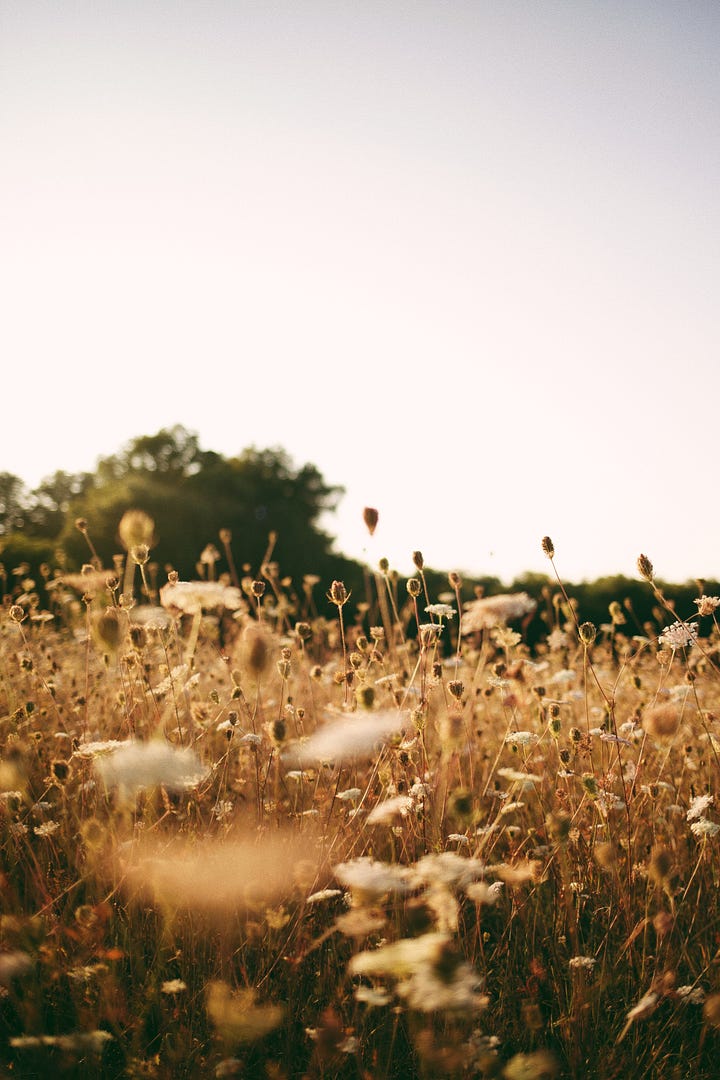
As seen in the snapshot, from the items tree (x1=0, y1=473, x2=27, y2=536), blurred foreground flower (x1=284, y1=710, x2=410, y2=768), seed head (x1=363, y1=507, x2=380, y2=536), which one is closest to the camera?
blurred foreground flower (x1=284, y1=710, x2=410, y2=768)

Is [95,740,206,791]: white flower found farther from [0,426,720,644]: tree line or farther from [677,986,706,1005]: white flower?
[0,426,720,644]: tree line

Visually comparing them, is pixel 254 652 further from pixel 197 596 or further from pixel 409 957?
pixel 409 957

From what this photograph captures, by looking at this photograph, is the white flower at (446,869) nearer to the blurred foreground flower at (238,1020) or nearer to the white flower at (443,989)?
the white flower at (443,989)

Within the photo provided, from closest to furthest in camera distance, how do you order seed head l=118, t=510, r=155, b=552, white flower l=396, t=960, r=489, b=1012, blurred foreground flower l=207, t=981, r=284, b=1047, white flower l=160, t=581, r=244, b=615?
1. white flower l=396, t=960, r=489, b=1012
2. blurred foreground flower l=207, t=981, r=284, b=1047
3. seed head l=118, t=510, r=155, b=552
4. white flower l=160, t=581, r=244, b=615

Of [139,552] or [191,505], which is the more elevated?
[191,505]

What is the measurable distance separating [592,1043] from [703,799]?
2.86ft

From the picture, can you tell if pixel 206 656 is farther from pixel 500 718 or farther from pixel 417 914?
pixel 417 914

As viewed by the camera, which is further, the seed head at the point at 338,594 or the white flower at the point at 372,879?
the seed head at the point at 338,594

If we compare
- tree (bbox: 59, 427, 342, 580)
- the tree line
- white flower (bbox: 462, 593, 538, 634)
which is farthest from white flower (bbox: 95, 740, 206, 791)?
tree (bbox: 59, 427, 342, 580)

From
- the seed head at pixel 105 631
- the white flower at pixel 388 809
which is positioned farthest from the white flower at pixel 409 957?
the seed head at pixel 105 631

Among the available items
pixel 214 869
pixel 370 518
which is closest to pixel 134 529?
pixel 370 518

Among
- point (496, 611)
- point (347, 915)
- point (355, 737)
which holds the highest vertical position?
point (496, 611)

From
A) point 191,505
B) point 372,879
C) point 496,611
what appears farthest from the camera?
point 191,505

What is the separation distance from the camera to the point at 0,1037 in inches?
66.3
